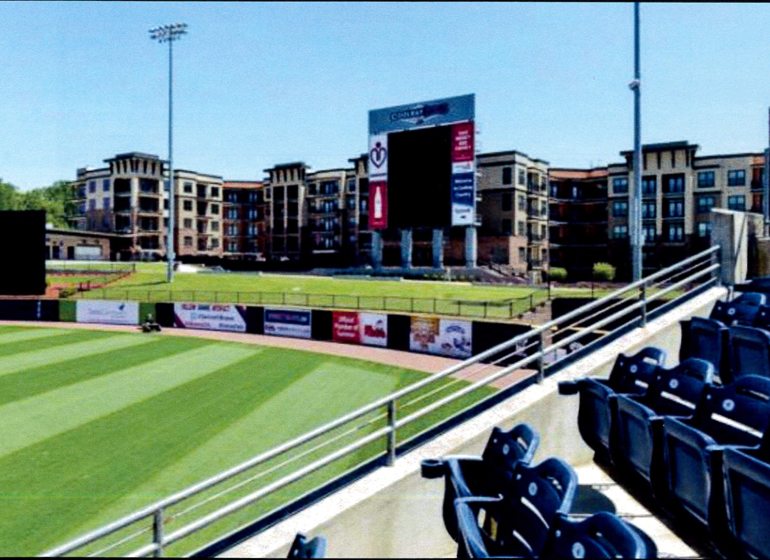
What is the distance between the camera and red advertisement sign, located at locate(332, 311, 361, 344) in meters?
33.8

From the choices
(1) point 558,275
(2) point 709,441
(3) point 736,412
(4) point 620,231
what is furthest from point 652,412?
(4) point 620,231

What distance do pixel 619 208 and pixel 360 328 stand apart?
176ft

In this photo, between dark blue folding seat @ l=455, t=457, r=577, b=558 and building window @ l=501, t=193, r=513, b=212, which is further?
building window @ l=501, t=193, r=513, b=212

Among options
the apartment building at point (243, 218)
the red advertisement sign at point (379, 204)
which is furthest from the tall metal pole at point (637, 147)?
the apartment building at point (243, 218)

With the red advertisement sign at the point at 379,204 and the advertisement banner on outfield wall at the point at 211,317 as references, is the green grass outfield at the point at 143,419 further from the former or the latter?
the red advertisement sign at the point at 379,204

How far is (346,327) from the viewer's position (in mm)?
34188

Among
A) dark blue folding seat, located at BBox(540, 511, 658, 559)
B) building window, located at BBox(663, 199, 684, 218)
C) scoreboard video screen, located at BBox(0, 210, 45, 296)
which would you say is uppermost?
building window, located at BBox(663, 199, 684, 218)

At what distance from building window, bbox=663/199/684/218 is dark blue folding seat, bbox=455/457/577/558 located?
245 feet

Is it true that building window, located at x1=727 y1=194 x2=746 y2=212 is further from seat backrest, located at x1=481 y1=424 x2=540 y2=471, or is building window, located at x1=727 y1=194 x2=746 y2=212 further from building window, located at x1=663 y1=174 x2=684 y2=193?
seat backrest, located at x1=481 y1=424 x2=540 y2=471

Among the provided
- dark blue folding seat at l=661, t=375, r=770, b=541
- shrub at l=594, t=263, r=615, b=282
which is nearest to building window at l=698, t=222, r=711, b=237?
shrub at l=594, t=263, r=615, b=282

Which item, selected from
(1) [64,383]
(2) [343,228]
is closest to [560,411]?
(1) [64,383]

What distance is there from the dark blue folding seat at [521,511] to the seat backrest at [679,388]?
2.69 meters

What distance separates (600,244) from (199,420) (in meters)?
72.4

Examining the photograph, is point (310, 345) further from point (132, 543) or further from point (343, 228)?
point (343, 228)
